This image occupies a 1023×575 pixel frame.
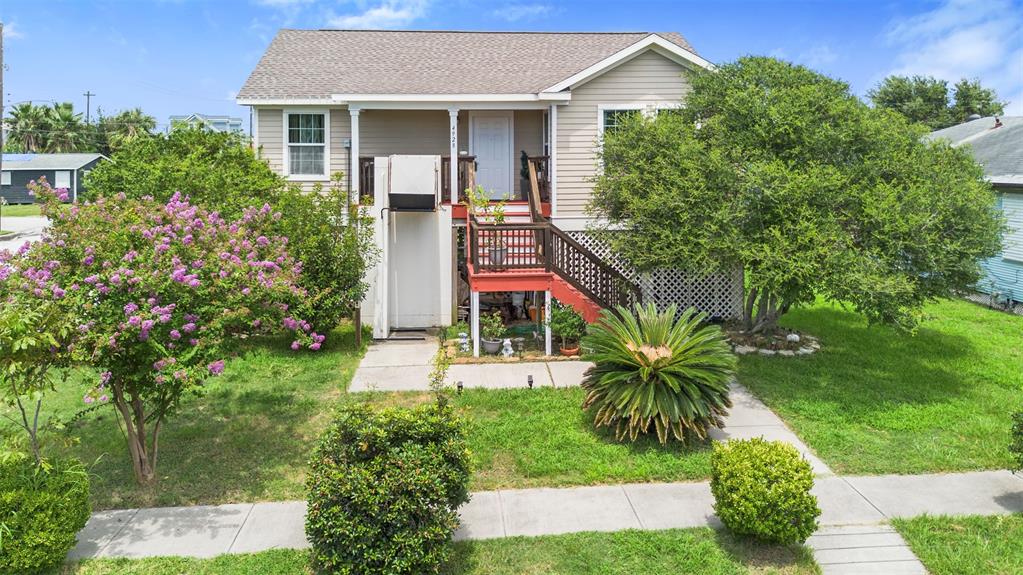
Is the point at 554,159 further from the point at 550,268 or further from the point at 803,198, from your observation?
the point at 803,198

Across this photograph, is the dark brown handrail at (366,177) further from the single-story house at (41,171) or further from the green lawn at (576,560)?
the single-story house at (41,171)

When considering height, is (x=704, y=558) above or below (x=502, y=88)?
below

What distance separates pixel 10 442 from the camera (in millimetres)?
5551

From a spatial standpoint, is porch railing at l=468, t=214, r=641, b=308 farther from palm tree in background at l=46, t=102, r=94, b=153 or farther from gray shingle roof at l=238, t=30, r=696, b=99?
palm tree in background at l=46, t=102, r=94, b=153

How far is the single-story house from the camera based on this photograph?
1663 inches

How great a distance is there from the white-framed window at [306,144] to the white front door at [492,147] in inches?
130

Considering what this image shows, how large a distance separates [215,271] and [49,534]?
2457 millimetres

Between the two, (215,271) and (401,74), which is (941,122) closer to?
(401,74)

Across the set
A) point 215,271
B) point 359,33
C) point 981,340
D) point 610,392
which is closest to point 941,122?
point 981,340

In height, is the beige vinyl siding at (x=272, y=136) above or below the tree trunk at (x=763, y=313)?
above

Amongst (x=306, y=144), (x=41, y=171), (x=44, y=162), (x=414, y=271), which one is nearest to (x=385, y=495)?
(x=414, y=271)

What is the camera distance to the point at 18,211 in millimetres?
41656

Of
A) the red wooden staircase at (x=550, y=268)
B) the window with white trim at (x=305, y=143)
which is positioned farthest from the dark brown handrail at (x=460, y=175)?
the window with white trim at (x=305, y=143)

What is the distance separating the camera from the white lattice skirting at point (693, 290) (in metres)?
14.2
